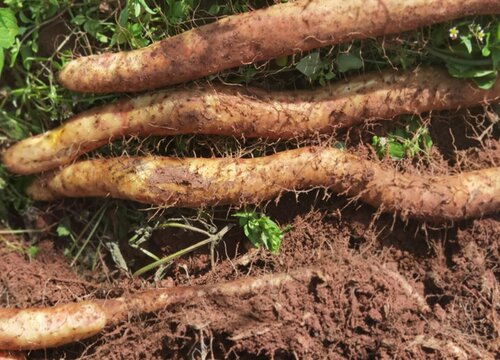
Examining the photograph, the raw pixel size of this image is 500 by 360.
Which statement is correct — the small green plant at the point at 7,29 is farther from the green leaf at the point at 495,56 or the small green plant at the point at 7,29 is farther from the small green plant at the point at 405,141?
the green leaf at the point at 495,56

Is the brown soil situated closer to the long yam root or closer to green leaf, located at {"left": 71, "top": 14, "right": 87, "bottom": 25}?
the long yam root

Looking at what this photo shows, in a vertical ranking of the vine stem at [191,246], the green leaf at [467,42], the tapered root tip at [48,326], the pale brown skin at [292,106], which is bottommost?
the tapered root tip at [48,326]

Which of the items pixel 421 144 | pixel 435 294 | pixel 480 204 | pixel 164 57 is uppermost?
pixel 164 57

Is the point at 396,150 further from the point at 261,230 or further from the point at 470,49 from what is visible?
the point at 261,230

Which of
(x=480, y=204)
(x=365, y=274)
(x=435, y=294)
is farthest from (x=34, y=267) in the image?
(x=480, y=204)

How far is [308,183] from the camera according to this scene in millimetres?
1938

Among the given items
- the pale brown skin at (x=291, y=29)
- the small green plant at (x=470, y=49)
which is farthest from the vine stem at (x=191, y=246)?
the small green plant at (x=470, y=49)

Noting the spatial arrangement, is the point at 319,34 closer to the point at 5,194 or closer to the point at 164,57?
the point at 164,57

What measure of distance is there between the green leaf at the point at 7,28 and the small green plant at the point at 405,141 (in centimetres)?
132

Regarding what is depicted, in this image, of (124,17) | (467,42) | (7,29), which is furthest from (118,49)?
(467,42)

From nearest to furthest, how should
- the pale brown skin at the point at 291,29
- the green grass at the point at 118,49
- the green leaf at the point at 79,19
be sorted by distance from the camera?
1. the pale brown skin at the point at 291,29
2. the green grass at the point at 118,49
3. the green leaf at the point at 79,19

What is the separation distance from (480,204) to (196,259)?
3.32 ft

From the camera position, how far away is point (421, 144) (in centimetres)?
203

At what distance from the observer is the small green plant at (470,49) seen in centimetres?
185
